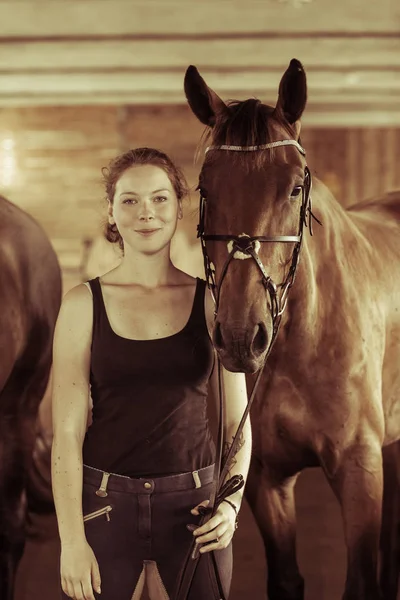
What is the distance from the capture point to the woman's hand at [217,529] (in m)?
1.44

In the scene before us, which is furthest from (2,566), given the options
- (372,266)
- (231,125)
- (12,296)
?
(231,125)

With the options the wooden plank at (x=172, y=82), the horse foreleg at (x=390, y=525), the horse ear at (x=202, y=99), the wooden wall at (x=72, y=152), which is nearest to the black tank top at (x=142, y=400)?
the horse ear at (x=202, y=99)

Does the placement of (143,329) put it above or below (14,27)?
below

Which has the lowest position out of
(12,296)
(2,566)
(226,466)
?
(2,566)

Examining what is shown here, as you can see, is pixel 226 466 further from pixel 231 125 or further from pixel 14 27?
pixel 14 27

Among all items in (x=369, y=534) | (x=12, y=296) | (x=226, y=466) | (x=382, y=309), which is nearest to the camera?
(x=226, y=466)

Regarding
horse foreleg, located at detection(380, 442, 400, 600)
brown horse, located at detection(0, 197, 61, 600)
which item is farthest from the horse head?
horse foreleg, located at detection(380, 442, 400, 600)

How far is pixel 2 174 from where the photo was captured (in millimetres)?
7188

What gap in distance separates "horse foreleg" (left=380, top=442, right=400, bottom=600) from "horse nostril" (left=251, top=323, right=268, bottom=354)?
1.58 metres

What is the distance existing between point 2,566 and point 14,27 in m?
2.97

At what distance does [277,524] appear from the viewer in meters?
2.32

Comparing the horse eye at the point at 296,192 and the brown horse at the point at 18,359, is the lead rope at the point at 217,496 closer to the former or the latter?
the horse eye at the point at 296,192

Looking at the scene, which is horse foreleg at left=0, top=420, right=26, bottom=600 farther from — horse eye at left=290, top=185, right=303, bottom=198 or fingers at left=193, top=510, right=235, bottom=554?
horse eye at left=290, top=185, right=303, bottom=198

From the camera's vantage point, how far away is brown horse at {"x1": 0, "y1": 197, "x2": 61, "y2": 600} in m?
2.77
